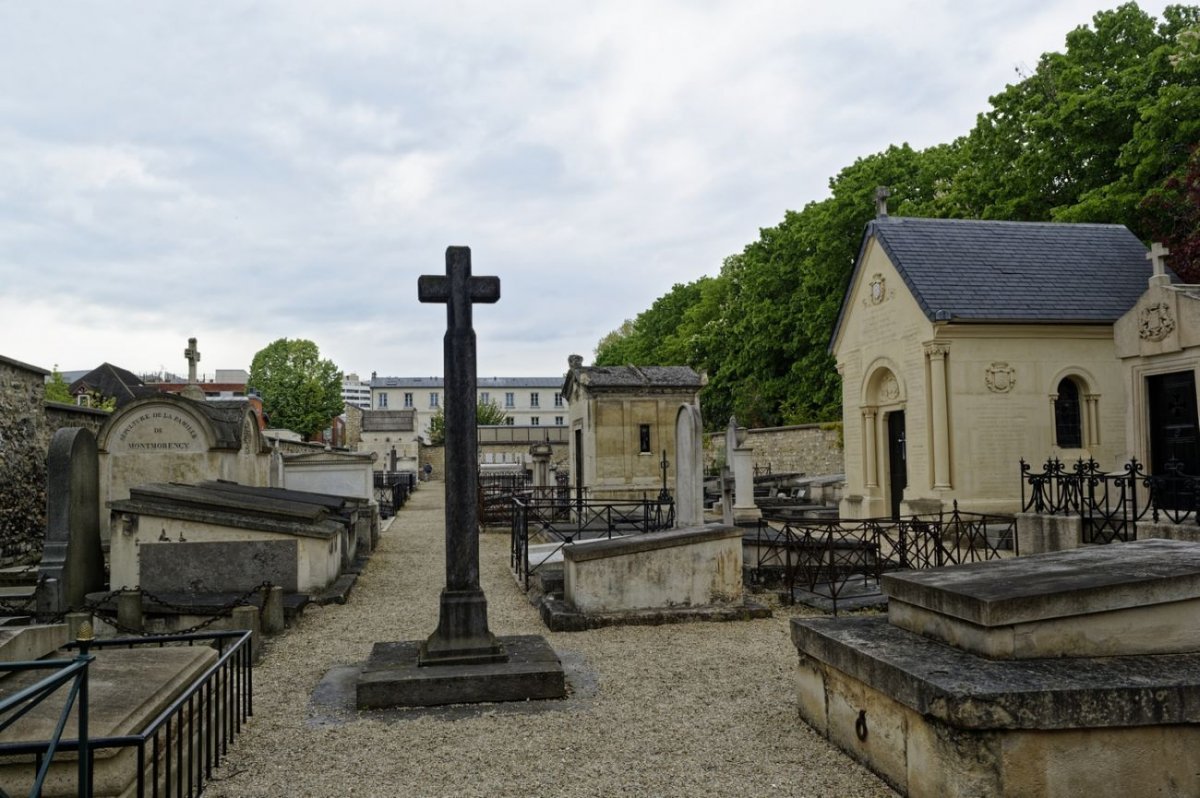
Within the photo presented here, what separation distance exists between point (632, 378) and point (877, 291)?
28.1ft

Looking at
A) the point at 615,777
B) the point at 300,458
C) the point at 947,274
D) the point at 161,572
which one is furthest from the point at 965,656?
the point at 300,458

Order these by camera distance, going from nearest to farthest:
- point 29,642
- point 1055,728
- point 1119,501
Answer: point 1055,728 < point 29,642 < point 1119,501

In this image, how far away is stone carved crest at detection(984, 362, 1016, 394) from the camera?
14.7 m

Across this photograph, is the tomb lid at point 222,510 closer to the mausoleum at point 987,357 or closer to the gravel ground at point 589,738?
the gravel ground at point 589,738

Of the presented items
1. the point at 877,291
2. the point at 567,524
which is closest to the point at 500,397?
the point at 567,524

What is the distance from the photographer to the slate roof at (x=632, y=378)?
23.3m

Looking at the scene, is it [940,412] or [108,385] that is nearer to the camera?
[940,412]

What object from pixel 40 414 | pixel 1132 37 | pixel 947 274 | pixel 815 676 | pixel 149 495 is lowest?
pixel 815 676

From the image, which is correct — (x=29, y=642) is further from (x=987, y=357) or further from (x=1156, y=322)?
(x=987, y=357)

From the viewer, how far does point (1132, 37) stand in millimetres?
22984

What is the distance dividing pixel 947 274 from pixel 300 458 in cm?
1492

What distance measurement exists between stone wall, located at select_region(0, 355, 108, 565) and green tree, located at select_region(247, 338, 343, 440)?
4256 centimetres

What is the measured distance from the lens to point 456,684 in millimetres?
6312

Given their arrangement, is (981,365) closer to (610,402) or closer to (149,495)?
(610,402)
